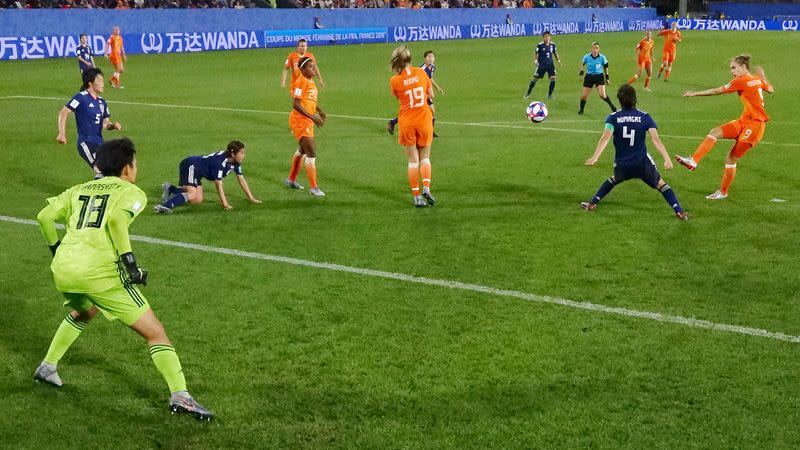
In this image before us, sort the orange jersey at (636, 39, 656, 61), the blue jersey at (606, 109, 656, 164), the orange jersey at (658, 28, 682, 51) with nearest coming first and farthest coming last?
the blue jersey at (606, 109, 656, 164) → the orange jersey at (636, 39, 656, 61) → the orange jersey at (658, 28, 682, 51)

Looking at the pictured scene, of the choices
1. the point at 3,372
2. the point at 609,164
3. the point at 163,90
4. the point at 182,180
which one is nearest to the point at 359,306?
the point at 3,372

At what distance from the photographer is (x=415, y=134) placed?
40.4 ft

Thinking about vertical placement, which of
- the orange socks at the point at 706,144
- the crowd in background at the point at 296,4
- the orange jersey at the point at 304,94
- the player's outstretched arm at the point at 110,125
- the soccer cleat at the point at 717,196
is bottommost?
the soccer cleat at the point at 717,196

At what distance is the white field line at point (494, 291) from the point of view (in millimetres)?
7645

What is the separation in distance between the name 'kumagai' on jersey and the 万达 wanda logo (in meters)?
39.0

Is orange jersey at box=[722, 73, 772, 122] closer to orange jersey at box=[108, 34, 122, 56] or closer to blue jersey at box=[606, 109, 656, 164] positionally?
blue jersey at box=[606, 109, 656, 164]

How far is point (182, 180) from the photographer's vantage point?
12383mm

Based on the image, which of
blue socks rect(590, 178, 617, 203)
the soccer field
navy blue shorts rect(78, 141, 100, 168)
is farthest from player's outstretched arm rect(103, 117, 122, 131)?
blue socks rect(590, 178, 617, 203)

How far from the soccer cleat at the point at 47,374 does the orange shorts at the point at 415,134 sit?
6877mm

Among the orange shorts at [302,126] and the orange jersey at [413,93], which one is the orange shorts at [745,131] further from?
the orange shorts at [302,126]

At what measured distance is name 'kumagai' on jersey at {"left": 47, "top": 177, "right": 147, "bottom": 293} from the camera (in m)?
5.68

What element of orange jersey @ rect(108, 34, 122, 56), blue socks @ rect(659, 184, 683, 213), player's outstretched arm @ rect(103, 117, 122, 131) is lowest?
blue socks @ rect(659, 184, 683, 213)

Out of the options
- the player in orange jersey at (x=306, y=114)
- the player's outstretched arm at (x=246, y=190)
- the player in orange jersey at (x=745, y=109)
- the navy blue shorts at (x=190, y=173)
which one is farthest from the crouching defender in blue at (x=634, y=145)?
the navy blue shorts at (x=190, y=173)

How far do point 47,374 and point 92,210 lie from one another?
1.63 metres
